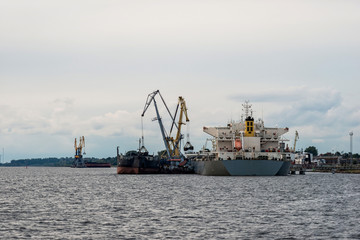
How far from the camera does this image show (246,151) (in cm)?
12850

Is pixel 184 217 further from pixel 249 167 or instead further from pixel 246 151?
pixel 246 151

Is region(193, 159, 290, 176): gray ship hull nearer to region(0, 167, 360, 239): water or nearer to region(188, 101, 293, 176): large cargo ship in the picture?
region(188, 101, 293, 176): large cargo ship

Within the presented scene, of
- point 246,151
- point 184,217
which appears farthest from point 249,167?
point 184,217

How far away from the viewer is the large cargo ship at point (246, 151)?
122 metres

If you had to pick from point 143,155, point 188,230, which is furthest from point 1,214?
point 143,155

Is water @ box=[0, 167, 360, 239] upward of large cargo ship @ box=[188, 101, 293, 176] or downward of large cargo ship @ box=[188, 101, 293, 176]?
downward

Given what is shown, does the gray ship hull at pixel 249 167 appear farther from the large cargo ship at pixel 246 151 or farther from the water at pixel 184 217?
the water at pixel 184 217

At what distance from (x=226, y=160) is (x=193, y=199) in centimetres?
4936

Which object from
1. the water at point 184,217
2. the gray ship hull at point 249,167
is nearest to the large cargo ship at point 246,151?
the gray ship hull at point 249,167

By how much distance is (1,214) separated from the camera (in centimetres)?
5784

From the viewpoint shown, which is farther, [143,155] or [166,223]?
[143,155]

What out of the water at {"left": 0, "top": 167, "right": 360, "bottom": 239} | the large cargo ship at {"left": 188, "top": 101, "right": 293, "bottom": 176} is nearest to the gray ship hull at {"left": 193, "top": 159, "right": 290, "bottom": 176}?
the large cargo ship at {"left": 188, "top": 101, "right": 293, "bottom": 176}

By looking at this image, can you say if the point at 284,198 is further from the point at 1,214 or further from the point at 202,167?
the point at 202,167

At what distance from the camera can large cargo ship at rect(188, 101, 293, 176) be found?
399 feet
